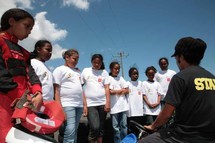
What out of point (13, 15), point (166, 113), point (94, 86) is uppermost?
point (13, 15)

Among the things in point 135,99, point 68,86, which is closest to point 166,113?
point 68,86

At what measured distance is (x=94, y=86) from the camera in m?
5.58

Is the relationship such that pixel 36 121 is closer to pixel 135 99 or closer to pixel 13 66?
pixel 13 66

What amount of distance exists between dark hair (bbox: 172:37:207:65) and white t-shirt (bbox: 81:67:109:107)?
304 cm

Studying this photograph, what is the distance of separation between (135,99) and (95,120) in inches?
61.8

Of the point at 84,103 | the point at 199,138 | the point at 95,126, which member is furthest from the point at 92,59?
the point at 199,138

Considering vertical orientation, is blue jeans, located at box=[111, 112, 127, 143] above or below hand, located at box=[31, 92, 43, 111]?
below

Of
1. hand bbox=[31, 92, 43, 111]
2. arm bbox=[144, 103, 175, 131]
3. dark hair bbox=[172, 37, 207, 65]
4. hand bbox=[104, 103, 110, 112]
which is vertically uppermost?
dark hair bbox=[172, 37, 207, 65]

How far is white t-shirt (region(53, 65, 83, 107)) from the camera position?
4.84m

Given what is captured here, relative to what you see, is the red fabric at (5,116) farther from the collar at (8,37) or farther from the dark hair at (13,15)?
the dark hair at (13,15)

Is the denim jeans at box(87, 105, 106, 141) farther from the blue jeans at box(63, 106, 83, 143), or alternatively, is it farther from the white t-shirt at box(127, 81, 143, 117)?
the white t-shirt at box(127, 81, 143, 117)

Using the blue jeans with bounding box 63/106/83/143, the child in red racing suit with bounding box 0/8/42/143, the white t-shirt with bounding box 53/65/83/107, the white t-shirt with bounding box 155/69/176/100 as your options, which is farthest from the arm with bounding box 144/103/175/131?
the white t-shirt with bounding box 155/69/176/100

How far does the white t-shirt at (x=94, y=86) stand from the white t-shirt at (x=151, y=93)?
1.46 m

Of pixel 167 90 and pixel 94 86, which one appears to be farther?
pixel 94 86
